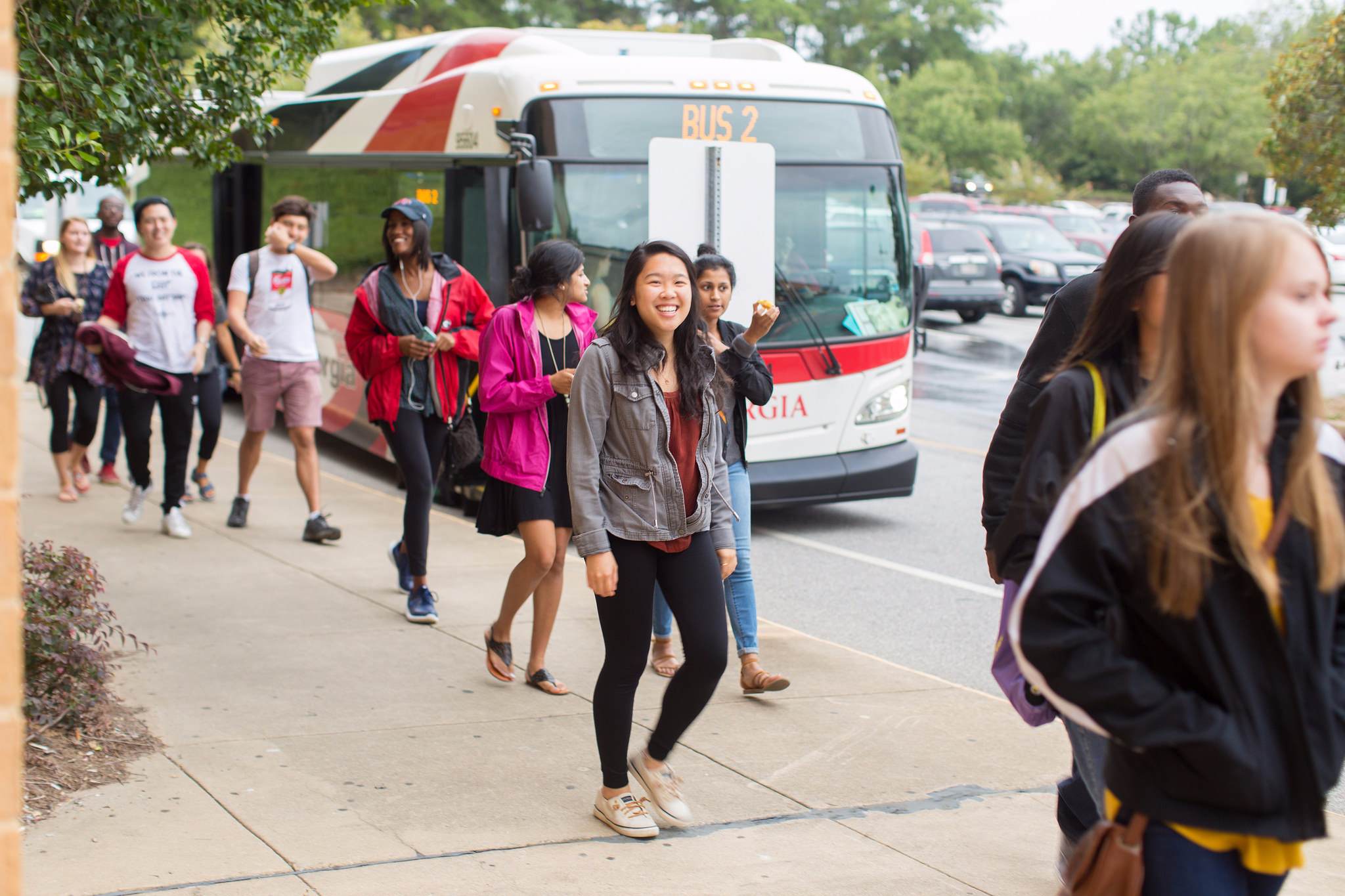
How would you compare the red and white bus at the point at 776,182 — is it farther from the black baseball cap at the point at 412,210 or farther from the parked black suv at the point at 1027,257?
the parked black suv at the point at 1027,257

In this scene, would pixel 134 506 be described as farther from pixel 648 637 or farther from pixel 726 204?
pixel 648 637

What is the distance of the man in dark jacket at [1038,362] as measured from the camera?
339 cm

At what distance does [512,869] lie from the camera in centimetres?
403

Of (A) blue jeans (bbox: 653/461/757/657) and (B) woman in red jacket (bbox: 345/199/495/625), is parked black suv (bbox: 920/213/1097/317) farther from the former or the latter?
(A) blue jeans (bbox: 653/461/757/657)

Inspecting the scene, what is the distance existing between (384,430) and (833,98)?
398 centimetres

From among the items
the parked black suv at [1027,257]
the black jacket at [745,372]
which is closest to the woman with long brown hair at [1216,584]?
the black jacket at [745,372]

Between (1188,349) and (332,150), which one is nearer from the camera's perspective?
(1188,349)

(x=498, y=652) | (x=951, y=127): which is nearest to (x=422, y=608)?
(x=498, y=652)

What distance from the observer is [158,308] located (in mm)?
8352

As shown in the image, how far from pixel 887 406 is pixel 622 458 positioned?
5614 mm

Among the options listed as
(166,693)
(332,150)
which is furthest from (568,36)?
(166,693)

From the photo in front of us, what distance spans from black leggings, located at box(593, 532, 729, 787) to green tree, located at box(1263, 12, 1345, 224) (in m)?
12.6

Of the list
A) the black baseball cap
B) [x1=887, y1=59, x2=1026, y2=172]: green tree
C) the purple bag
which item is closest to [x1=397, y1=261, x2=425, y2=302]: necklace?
the black baseball cap

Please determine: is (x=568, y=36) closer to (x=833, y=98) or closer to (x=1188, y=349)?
(x=833, y=98)
